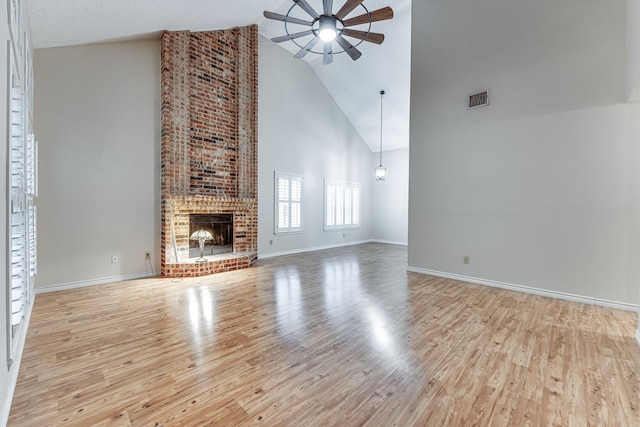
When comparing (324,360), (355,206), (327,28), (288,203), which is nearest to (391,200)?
(355,206)

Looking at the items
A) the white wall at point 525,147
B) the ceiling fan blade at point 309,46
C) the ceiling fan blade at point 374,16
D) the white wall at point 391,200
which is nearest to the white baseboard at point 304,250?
the white wall at point 391,200

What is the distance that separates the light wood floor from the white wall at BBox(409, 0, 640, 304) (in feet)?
2.27

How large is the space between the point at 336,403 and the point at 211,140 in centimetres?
515

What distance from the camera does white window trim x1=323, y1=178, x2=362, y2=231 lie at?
8327 mm

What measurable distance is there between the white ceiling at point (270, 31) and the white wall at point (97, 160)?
353mm

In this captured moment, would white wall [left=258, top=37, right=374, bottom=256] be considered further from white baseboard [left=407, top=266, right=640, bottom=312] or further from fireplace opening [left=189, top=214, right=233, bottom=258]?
white baseboard [left=407, top=266, right=640, bottom=312]

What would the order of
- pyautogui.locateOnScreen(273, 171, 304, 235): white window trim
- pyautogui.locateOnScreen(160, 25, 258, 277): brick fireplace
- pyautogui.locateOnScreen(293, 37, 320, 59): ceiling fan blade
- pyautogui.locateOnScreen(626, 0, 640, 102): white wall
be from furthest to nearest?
pyautogui.locateOnScreen(273, 171, 304, 235): white window trim < pyautogui.locateOnScreen(160, 25, 258, 277): brick fireplace < pyautogui.locateOnScreen(293, 37, 320, 59): ceiling fan blade < pyautogui.locateOnScreen(626, 0, 640, 102): white wall

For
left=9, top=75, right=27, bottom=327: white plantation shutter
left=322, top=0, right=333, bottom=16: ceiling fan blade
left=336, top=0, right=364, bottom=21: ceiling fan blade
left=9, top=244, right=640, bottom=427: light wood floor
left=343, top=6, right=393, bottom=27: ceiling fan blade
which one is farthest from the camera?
left=343, top=6, right=393, bottom=27: ceiling fan blade

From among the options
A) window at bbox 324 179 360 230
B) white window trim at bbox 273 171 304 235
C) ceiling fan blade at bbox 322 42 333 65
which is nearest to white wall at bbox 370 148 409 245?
window at bbox 324 179 360 230

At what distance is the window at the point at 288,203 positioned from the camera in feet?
22.9

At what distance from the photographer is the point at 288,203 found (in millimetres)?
7199

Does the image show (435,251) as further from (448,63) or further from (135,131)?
(135,131)

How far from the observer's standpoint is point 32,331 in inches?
108

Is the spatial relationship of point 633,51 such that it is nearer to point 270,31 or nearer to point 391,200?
point 270,31
